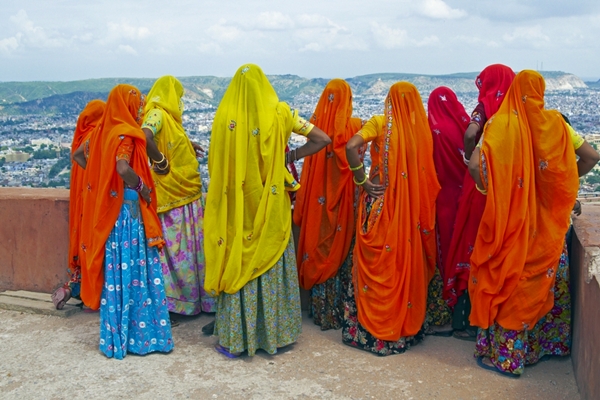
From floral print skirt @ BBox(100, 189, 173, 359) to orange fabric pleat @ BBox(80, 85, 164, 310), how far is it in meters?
0.06

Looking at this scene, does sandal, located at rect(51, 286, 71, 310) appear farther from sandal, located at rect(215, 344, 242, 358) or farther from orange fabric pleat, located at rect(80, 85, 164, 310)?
sandal, located at rect(215, 344, 242, 358)

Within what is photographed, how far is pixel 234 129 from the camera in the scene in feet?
13.1

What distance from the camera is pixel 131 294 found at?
163 inches

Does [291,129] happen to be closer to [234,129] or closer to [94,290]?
[234,129]

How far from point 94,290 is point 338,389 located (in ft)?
5.68

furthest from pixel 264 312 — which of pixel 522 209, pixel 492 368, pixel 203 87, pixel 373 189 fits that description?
pixel 203 87

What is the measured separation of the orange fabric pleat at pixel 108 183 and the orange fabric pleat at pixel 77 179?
2.54 feet

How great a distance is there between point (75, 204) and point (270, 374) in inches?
88.2

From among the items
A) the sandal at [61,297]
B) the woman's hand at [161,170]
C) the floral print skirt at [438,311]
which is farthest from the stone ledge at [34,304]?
the floral print skirt at [438,311]

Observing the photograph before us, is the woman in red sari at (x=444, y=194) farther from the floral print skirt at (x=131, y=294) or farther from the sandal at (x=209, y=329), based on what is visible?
the floral print skirt at (x=131, y=294)

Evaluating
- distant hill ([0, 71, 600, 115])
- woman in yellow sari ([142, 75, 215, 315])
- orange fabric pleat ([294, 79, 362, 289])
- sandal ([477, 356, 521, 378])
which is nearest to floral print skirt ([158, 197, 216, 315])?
woman in yellow sari ([142, 75, 215, 315])

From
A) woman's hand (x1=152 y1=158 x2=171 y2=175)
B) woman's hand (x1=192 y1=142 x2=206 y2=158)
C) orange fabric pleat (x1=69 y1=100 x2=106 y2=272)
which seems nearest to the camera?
woman's hand (x1=152 y1=158 x2=171 y2=175)

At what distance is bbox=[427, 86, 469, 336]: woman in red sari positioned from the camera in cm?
443

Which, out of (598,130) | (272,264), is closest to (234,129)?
(272,264)
